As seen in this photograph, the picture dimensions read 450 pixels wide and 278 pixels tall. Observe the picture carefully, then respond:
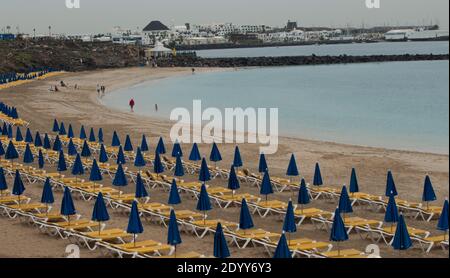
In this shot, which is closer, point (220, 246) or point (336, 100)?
Result: point (220, 246)

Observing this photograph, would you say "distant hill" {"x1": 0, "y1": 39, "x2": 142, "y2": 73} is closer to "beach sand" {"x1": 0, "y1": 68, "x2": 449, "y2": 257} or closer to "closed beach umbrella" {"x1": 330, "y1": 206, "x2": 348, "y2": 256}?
"beach sand" {"x1": 0, "y1": 68, "x2": 449, "y2": 257}

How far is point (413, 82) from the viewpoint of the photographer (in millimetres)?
65312

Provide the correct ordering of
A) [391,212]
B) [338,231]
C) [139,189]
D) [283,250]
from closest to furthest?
[283,250], [338,231], [391,212], [139,189]

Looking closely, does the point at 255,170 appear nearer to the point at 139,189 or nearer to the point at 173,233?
the point at 139,189

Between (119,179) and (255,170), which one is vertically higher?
(119,179)

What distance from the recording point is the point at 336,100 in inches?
1962

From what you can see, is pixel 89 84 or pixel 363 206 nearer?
pixel 363 206

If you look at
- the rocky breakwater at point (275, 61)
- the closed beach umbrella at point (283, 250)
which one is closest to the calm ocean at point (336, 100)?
the rocky breakwater at point (275, 61)

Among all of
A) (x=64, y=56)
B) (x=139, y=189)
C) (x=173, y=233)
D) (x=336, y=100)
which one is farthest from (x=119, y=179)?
(x=64, y=56)

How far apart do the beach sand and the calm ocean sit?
13.7ft

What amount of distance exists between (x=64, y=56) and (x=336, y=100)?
4797 centimetres
